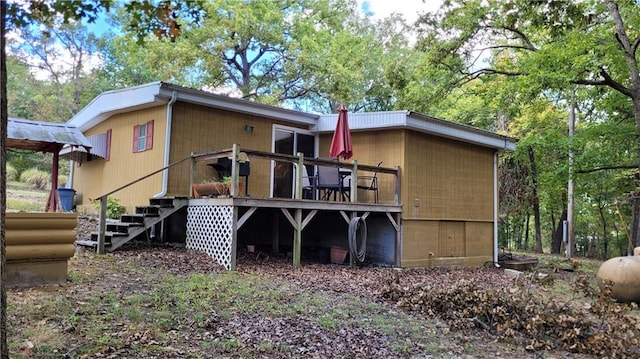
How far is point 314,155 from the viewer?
1113 cm

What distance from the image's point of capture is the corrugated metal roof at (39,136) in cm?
789

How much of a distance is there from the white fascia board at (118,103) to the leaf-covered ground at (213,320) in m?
3.44

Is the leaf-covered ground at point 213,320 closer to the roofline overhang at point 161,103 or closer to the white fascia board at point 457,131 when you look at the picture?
the roofline overhang at point 161,103

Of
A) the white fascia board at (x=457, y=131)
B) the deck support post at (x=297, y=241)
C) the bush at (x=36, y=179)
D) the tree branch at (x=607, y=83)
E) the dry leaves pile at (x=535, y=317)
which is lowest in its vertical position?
the dry leaves pile at (x=535, y=317)

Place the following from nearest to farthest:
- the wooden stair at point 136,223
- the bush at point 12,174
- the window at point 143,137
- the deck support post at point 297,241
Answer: the wooden stair at point 136,223 → the deck support post at point 297,241 → the window at point 143,137 → the bush at point 12,174

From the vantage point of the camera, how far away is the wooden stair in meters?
7.57

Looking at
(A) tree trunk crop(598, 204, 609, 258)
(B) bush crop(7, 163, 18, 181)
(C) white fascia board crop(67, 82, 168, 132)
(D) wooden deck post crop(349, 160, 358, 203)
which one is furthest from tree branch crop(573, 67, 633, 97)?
(B) bush crop(7, 163, 18, 181)

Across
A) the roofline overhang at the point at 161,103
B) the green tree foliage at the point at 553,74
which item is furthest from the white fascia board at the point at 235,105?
the green tree foliage at the point at 553,74

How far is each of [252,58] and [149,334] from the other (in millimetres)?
18830

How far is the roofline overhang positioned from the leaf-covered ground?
341cm

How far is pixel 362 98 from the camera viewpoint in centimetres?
2245

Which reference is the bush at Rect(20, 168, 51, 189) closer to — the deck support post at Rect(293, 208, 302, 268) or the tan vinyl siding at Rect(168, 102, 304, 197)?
the tan vinyl siding at Rect(168, 102, 304, 197)

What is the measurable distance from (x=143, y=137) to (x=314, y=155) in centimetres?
388

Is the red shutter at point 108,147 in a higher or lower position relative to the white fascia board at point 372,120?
lower
